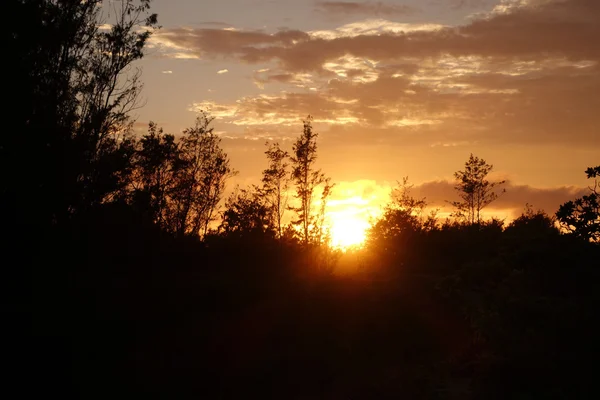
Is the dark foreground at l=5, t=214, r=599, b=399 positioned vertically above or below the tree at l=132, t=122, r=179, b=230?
below

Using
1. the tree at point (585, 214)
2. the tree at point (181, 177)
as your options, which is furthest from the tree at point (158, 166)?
the tree at point (585, 214)

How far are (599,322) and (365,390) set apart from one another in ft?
26.1

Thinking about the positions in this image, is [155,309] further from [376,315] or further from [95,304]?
[376,315]

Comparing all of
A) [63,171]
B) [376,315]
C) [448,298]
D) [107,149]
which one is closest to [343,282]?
[376,315]

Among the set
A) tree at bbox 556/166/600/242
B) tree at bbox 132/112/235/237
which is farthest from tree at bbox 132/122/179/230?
tree at bbox 556/166/600/242

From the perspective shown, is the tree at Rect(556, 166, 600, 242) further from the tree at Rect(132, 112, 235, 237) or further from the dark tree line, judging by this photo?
the tree at Rect(132, 112, 235, 237)

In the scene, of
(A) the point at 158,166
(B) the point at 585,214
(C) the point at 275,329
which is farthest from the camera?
(A) the point at 158,166

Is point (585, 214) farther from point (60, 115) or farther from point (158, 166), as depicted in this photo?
point (158, 166)

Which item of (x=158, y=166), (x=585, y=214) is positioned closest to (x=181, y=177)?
(x=158, y=166)

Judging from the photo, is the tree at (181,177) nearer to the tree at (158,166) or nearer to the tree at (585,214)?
the tree at (158,166)

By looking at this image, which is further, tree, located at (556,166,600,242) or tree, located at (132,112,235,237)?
tree, located at (132,112,235,237)

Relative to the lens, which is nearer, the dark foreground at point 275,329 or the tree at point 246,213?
the dark foreground at point 275,329

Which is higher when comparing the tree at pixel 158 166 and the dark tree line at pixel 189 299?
the tree at pixel 158 166

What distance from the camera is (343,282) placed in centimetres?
3344
